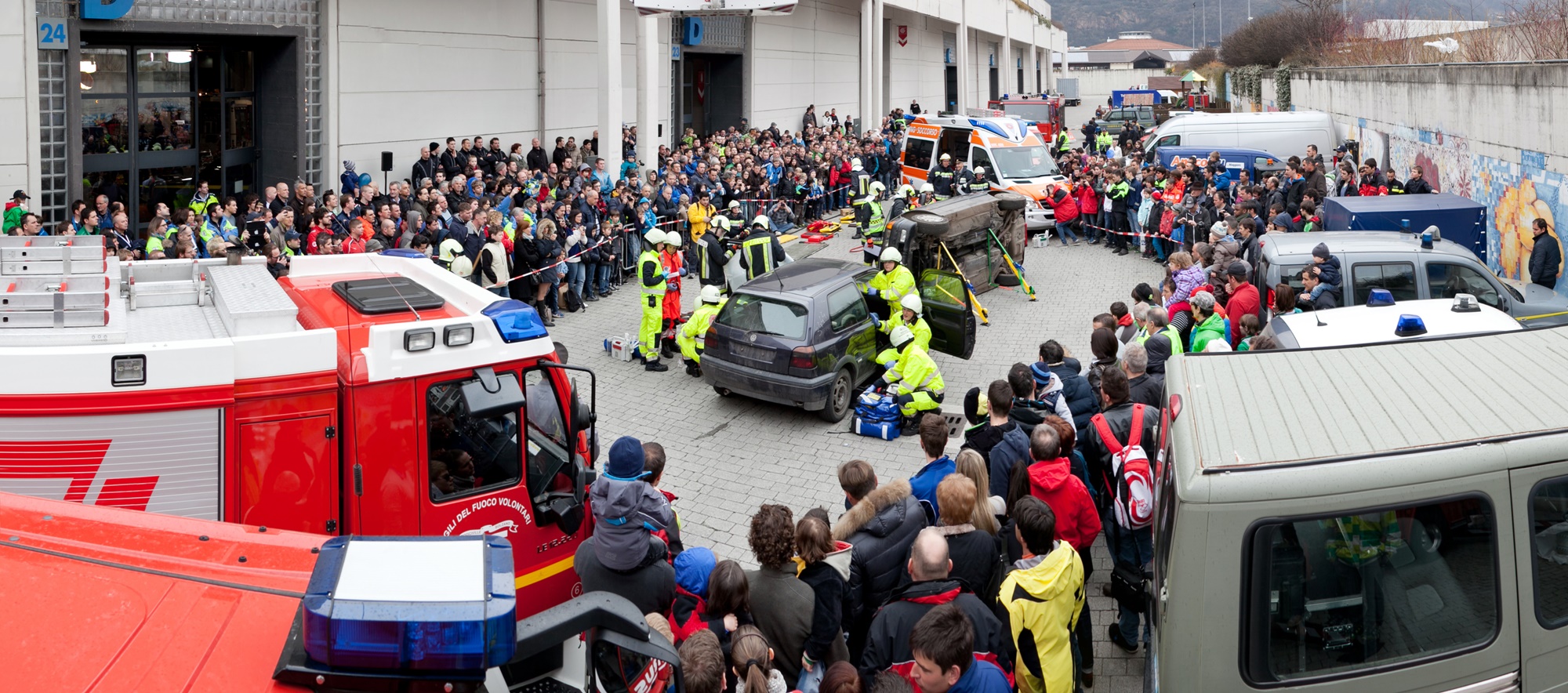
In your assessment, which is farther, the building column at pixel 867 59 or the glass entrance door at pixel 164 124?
the building column at pixel 867 59

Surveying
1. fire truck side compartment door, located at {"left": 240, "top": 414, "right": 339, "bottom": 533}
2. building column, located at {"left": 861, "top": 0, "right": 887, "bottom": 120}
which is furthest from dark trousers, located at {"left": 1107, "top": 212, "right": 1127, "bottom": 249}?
fire truck side compartment door, located at {"left": 240, "top": 414, "right": 339, "bottom": 533}

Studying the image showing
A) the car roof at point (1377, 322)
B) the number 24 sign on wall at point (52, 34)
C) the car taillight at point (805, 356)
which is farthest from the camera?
the number 24 sign on wall at point (52, 34)

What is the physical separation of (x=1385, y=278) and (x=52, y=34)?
1563cm

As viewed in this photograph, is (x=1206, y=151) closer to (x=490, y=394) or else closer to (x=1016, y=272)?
(x=1016, y=272)

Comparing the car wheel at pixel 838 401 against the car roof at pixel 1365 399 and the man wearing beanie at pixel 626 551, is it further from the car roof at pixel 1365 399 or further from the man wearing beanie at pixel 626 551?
the man wearing beanie at pixel 626 551

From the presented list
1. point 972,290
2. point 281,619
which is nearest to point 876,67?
point 972,290

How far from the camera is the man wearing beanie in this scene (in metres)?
6.04

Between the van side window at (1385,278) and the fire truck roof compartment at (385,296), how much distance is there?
8.85 meters

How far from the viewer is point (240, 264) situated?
7.76 m

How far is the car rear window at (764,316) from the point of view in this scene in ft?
40.0

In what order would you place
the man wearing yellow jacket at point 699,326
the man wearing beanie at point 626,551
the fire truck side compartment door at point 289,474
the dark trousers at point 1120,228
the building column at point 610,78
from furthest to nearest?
the dark trousers at point 1120,228 < the building column at point 610,78 < the man wearing yellow jacket at point 699,326 < the man wearing beanie at point 626,551 < the fire truck side compartment door at point 289,474

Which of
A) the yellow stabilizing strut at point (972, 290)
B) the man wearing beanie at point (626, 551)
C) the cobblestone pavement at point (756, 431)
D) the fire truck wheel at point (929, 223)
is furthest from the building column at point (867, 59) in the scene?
the man wearing beanie at point (626, 551)

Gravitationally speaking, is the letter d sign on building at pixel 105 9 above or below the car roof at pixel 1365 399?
above

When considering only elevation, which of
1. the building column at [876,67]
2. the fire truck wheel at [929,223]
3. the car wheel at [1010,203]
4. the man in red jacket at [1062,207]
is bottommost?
the fire truck wheel at [929,223]
